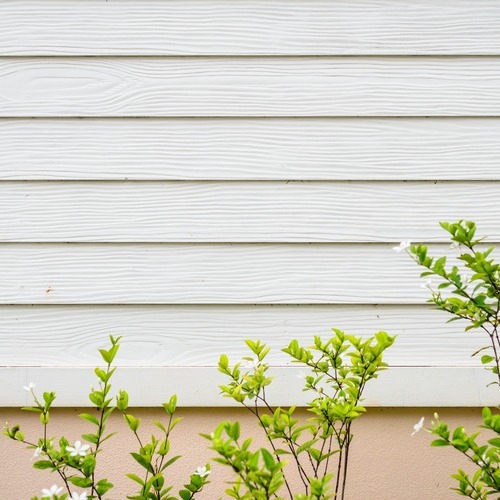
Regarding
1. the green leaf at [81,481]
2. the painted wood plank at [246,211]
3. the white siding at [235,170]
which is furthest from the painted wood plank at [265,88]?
the green leaf at [81,481]

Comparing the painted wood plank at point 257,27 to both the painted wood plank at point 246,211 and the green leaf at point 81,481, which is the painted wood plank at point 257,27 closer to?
the painted wood plank at point 246,211

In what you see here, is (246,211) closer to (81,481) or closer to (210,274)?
(210,274)

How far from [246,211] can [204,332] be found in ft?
1.29

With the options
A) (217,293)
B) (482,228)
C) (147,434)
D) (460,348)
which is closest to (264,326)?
(217,293)

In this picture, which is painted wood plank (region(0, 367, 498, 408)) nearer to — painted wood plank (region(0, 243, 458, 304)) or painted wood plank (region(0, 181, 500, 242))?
painted wood plank (region(0, 243, 458, 304))

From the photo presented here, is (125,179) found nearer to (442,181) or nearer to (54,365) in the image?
(54,365)

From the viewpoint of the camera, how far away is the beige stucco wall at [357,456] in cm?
179

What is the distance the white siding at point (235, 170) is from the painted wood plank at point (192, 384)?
0.13 feet

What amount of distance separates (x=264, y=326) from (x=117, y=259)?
496mm

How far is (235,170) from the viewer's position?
71.6 inches

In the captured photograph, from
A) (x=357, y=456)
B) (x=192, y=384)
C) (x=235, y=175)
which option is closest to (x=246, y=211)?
(x=235, y=175)

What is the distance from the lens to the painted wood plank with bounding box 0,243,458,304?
5.90ft

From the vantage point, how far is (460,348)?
5.90ft

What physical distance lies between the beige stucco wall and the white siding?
0.17m
